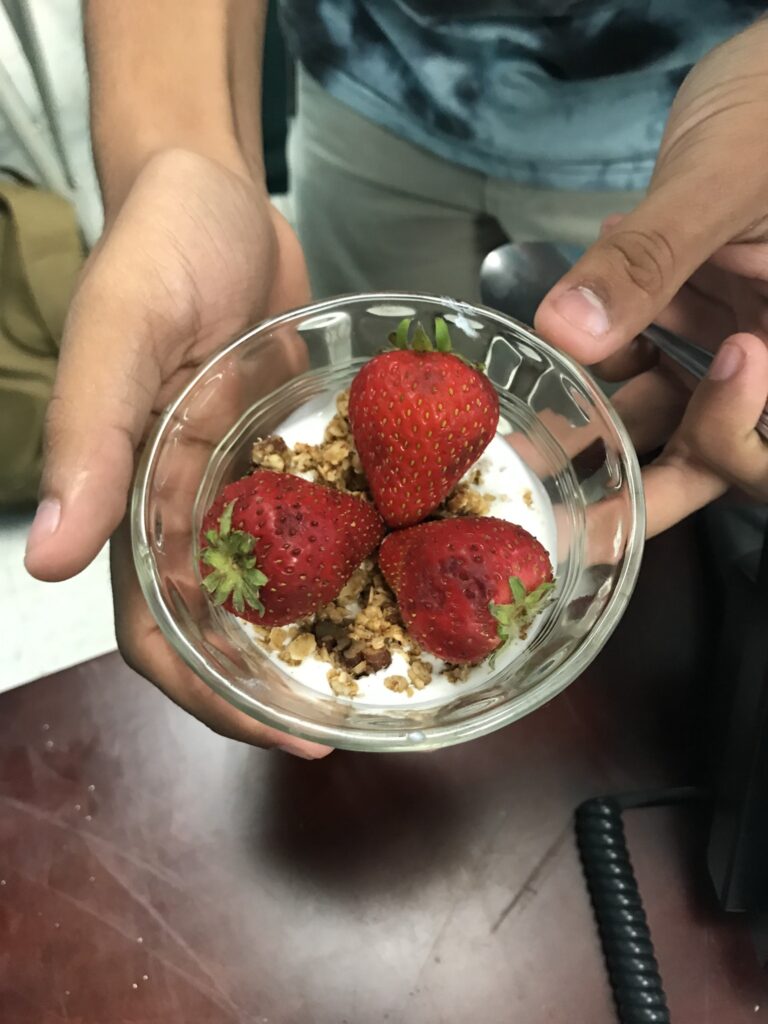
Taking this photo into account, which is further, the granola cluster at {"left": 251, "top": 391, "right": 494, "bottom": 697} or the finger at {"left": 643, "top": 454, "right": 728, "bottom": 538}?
the finger at {"left": 643, "top": 454, "right": 728, "bottom": 538}

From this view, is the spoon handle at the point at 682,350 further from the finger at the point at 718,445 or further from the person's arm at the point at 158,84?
the person's arm at the point at 158,84

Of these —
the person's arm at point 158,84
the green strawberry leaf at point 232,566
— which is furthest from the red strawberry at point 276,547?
the person's arm at point 158,84

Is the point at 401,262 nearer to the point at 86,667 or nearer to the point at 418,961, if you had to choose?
the point at 86,667

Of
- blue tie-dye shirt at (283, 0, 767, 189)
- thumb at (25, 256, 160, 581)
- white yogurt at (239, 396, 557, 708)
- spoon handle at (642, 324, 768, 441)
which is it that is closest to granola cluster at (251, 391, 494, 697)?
white yogurt at (239, 396, 557, 708)

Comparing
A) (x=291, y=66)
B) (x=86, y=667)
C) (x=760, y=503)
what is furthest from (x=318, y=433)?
(x=291, y=66)

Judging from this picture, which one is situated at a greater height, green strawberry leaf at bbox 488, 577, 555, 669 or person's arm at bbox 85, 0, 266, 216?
person's arm at bbox 85, 0, 266, 216

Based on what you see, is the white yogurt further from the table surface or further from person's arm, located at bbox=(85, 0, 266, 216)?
person's arm, located at bbox=(85, 0, 266, 216)

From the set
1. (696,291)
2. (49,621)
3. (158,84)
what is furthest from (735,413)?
(49,621)
